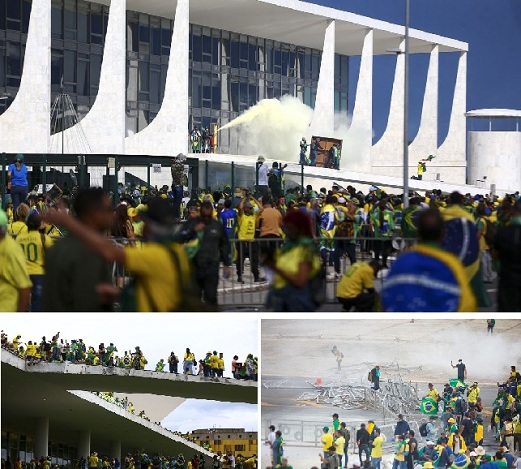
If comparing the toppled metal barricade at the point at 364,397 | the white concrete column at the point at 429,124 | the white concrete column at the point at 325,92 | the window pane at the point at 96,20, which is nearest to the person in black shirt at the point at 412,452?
the toppled metal barricade at the point at 364,397

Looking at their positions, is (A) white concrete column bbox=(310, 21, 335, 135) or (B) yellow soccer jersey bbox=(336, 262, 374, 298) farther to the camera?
(A) white concrete column bbox=(310, 21, 335, 135)

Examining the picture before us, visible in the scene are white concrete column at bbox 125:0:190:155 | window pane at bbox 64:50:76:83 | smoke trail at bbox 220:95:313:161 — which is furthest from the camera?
smoke trail at bbox 220:95:313:161

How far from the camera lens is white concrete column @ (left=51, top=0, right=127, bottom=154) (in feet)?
181

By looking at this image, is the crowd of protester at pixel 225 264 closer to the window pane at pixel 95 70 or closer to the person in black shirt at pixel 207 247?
the person in black shirt at pixel 207 247

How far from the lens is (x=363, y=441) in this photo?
12602 millimetres

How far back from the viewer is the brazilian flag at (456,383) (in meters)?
12.7

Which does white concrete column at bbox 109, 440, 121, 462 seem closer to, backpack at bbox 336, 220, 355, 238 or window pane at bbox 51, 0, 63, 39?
backpack at bbox 336, 220, 355, 238

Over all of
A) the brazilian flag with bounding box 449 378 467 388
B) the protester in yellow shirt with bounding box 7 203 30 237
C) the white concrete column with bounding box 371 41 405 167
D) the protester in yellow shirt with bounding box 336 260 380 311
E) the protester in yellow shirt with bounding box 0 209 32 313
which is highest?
the white concrete column with bounding box 371 41 405 167

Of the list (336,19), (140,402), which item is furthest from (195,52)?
(140,402)

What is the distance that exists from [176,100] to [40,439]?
46.8 metres

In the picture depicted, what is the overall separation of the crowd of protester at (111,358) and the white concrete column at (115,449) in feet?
4.86

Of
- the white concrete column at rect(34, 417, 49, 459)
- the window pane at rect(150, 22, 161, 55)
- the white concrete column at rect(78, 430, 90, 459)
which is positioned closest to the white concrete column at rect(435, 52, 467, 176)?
the window pane at rect(150, 22, 161, 55)

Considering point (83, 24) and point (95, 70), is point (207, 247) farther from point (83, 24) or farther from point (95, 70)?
point (95, 70)

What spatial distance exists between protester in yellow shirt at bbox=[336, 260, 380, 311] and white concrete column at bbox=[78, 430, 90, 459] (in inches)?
120
